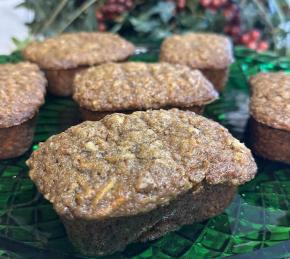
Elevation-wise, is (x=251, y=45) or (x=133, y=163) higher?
(x=133, y=163)

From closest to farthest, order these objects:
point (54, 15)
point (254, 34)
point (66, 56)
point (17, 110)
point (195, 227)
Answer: point (195, 227) < point (17, 110) < point (66, 56) < point (54, 15) < point (254, 34)

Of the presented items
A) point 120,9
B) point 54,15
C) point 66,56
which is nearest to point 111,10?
point 120,9

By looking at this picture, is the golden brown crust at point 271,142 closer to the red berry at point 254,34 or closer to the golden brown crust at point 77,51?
the golden brown crust at point 77,51

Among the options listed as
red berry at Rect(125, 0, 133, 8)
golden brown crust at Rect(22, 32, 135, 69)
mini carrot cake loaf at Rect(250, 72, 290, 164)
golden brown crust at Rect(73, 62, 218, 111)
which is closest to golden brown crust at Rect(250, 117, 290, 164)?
mini carrot cake loaf at Rect(250, 72, 290, 164)

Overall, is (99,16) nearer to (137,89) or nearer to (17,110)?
(137,89)

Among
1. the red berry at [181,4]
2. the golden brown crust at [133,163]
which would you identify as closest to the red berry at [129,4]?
the red berry at [181,4]

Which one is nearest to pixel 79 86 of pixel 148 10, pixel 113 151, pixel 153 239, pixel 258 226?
pixel 113 151
